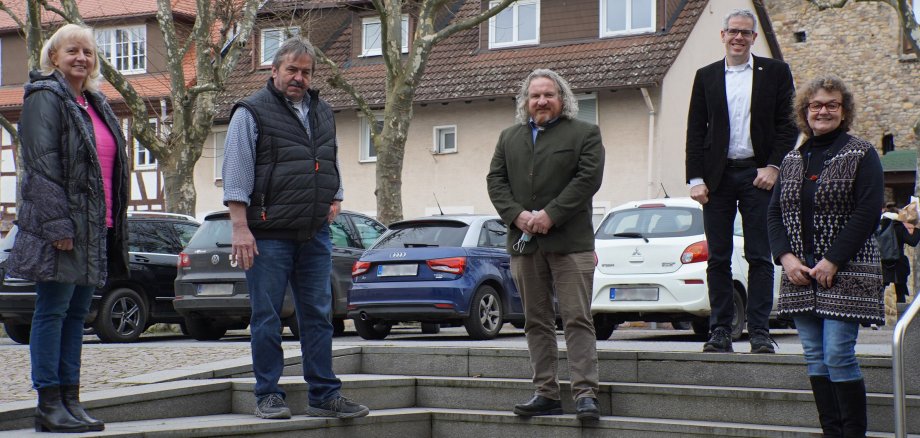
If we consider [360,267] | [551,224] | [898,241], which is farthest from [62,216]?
[898,241]

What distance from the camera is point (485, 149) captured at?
31.6 metres

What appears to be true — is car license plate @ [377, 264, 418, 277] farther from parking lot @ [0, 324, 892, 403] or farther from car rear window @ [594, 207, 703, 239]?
parking lot @ [0, 324, 892, 403]

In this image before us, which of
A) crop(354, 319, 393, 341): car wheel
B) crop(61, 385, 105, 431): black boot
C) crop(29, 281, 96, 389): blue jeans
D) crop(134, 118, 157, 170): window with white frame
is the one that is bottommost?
crop(354, 319, 393, 341): car wheel

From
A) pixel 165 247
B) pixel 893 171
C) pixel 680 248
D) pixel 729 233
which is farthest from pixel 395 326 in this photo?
pixel 893 171

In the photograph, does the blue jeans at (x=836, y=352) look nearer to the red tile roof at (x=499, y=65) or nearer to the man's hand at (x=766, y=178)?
the man's hand at (x=766, y=178)

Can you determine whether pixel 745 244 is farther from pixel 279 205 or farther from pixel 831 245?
pixel 279 205

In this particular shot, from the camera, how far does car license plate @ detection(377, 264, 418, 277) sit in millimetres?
14195

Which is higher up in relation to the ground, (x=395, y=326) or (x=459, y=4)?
(x=459, y=4)

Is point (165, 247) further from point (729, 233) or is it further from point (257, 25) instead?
point (257, 25)

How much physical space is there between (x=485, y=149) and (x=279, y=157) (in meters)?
24.5

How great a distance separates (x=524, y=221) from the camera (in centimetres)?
761

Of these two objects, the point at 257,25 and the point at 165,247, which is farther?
the point at 257,25

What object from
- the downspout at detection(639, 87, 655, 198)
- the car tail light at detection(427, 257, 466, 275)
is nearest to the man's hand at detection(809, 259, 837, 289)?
the car tail light at detection(427, 257, 466, 275)

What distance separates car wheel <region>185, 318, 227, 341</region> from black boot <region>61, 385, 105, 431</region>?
29.7ft
